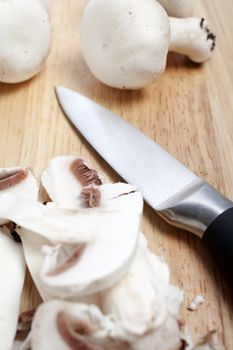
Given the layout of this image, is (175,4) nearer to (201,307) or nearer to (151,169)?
(151,169)

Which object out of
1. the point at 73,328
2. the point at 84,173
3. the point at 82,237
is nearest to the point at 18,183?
the point at 84,173

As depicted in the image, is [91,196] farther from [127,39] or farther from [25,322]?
[127,39]

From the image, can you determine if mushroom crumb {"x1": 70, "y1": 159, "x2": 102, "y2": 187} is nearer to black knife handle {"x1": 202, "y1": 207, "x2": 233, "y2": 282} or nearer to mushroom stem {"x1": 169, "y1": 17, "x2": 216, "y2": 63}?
→ black knife handle {"x1": 202, "y1": 207, "x2": 233, "y2": 282}

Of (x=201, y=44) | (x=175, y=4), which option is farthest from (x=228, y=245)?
(x=175, y=4)

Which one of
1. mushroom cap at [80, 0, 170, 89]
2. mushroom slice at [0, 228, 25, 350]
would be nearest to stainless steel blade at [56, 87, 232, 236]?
mushroom cap at [80, 0, 170, 89]

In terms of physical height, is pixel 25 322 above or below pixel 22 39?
below

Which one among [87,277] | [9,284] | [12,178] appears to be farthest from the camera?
[12,178]
